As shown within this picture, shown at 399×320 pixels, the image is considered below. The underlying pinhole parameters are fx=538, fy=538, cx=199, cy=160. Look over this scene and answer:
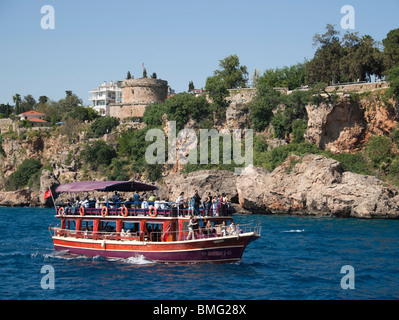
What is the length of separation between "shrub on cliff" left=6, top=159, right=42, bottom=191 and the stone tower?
14531 millimetres

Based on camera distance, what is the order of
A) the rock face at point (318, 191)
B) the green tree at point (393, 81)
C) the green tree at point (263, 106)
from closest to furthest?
the rock face at point (318, 191) < the green tree at point (393, 81) < the green tree at point (263, 106)

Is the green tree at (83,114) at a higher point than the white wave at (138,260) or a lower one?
higher

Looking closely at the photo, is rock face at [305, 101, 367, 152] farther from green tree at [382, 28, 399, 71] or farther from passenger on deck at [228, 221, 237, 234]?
passenger on deck at [228, 221, 237, 234]

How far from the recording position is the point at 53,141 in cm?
8325

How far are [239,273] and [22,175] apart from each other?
5997cm

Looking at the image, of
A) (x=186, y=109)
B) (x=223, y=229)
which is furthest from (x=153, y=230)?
(x=186, y=109)

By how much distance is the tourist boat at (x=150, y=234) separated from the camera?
983 inches

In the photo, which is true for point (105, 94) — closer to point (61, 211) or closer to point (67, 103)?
point (67, 103)

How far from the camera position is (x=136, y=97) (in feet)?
272

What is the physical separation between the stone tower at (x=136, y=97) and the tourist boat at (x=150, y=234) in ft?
174

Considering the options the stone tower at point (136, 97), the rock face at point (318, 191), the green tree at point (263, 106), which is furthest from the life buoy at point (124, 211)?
the stone tower at point (136, 97)

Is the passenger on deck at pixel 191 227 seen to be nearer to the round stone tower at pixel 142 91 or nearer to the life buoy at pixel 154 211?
the life buoy at pixel 154 211
